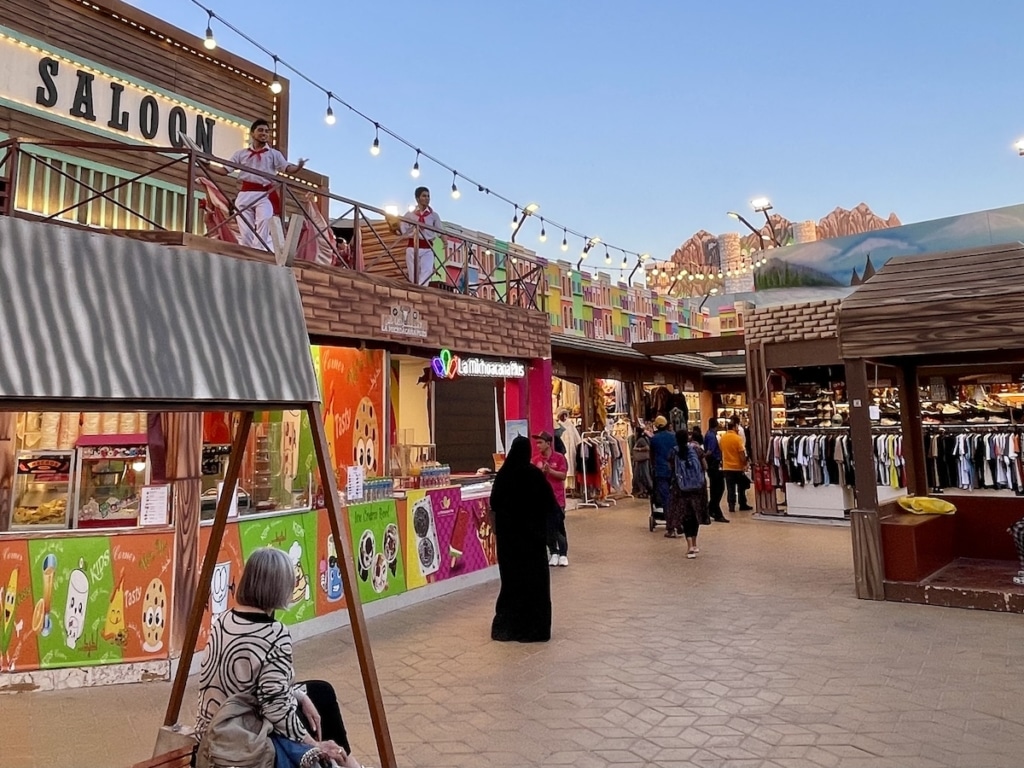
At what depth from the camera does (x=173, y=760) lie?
2291mm

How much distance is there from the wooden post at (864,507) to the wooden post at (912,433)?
174cm

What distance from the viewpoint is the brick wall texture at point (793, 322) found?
11.4 metres

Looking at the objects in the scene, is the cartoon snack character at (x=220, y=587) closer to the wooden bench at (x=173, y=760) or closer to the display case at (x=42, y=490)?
the display case at (x=42, y=490)

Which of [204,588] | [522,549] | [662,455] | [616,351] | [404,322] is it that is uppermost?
[616,351]

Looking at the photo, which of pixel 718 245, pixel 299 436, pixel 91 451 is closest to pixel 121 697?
pixel 91 451

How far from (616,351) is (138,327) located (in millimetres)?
12832

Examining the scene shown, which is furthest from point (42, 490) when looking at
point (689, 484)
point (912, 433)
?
point (912, 433)

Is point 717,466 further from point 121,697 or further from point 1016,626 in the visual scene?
point 121,697

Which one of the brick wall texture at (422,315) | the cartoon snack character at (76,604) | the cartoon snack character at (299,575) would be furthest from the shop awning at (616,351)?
the cartoon snack character at (76,604)

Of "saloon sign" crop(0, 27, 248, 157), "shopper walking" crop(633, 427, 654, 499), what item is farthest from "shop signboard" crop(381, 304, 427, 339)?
"shopper walking" crop(633, 427, 654, 499)

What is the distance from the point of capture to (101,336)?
7.16ft

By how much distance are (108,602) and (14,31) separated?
6.68 meters

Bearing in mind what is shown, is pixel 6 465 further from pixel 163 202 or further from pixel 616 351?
pixel 616 351

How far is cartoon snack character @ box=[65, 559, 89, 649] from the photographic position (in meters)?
4.56
